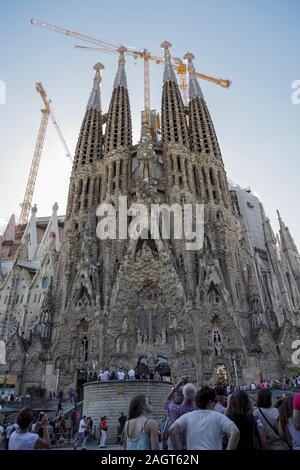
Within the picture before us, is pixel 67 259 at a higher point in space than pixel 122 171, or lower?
lower

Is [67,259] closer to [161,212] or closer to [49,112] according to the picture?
[161,212]

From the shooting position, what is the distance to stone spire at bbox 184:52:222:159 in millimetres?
39328

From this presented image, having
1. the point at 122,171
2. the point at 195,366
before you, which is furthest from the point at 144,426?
the point at 122,171

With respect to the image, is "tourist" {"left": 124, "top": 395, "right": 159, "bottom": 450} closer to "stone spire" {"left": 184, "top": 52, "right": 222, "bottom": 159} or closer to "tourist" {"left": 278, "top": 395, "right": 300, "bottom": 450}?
"tourist" {"left": 278, "top": 395, "right": 300, "bottom": 450}

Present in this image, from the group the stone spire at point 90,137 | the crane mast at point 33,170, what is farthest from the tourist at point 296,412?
the crane mast at point 33,170

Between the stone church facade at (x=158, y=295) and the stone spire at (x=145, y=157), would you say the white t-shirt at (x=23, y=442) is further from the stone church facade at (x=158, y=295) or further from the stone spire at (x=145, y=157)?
the stone spire at (x=145, y=157)

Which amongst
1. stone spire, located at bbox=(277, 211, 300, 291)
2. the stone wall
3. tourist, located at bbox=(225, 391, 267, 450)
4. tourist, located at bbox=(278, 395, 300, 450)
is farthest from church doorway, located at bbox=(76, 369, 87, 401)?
stone spire, located at bbox=(277, 211, 300, 291)

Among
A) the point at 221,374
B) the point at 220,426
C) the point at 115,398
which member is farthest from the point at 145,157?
the point at 220,426

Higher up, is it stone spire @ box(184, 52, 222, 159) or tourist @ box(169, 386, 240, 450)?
stone spire @ box(184, 52, 222, 159)

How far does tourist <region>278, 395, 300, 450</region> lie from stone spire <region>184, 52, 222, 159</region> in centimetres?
3659

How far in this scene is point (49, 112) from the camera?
259 ft

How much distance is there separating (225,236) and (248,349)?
10232 mm

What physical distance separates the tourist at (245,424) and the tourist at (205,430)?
431 mm

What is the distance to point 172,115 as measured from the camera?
139 ft
